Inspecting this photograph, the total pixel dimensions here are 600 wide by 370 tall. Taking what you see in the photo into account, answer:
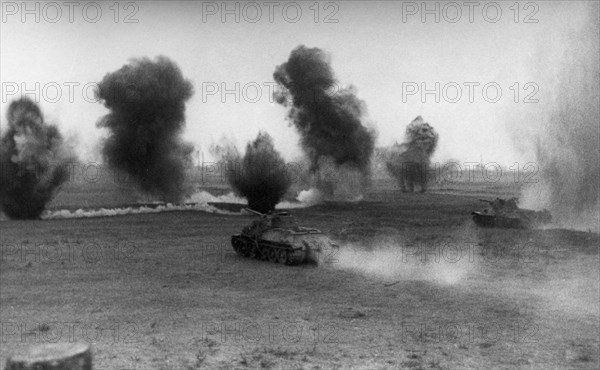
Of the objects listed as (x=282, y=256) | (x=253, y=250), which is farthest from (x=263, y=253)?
(x=282, y=256)

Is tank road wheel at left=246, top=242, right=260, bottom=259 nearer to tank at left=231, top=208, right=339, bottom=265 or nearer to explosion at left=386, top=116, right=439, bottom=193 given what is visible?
tank at left=231, top=208, right=339, bottom=265

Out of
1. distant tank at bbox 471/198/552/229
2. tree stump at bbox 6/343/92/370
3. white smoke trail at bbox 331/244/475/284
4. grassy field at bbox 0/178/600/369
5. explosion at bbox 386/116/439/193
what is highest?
explosion at bbox 386/116/439/193

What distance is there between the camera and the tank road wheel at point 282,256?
64.8 feet

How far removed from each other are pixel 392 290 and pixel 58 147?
35.5 metres

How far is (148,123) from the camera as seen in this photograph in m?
48.5

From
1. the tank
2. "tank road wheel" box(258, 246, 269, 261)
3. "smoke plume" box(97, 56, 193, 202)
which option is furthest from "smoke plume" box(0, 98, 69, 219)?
"tank road wheel" box(258, 246, 269, 261)

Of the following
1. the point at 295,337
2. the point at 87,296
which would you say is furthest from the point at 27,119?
the point at 295,337

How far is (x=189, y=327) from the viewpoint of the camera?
10.9 m

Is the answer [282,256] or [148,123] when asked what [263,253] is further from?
[148,123]

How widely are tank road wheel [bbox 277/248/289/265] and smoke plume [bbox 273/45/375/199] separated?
34.9 metres

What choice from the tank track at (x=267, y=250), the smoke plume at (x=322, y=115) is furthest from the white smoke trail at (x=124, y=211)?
the tank track at (x=267, y=250)

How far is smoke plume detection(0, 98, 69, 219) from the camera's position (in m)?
40.0

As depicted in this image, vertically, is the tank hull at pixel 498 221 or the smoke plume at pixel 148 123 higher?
the smoke plume at pixel 148 123

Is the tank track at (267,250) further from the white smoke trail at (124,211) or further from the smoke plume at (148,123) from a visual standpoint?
the smoke plume at (148,123)
